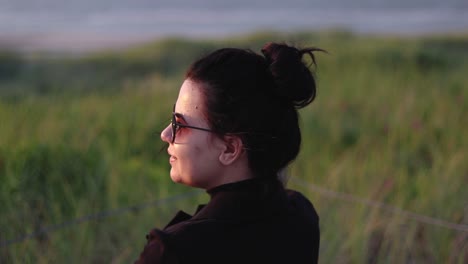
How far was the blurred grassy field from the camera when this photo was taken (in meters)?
2.73

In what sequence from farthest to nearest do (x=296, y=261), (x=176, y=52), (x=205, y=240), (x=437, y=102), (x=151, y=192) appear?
1. (x=176, y=52)
2. (x=437, y=102)
3. (x=151, y=192)
4. (x=296, y=261)
5. (x=205, y=240)

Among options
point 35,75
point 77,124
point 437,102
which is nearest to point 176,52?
point 35,75

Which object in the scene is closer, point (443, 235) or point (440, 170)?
point (443, 235)

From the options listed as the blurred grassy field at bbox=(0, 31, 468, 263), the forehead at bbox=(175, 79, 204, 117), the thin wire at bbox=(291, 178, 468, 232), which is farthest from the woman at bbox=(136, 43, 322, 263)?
the thin wire at bbox=(291, 178, 468, 232)

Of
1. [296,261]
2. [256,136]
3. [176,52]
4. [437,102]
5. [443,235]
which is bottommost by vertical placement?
[176,52]

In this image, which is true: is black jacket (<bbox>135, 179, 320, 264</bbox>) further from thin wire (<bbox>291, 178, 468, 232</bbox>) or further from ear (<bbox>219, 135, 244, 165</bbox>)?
thin wire (<bbox>291, 178, 468, 232</bbox>)

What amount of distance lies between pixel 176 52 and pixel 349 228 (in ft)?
35.7

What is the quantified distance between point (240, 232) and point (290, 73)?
328 mm

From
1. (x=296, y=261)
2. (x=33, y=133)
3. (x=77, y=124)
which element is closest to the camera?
(x=296, y=261)

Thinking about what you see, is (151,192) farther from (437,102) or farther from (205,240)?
(437,102)

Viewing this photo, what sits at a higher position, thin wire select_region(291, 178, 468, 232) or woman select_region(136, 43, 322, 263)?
woman select_region(136, 43, 322, 263)

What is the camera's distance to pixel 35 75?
11164mm

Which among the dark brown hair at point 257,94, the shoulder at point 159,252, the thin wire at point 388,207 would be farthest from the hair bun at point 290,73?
the thin wire at point 388,207

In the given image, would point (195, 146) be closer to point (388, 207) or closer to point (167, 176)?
point (388, 207)
